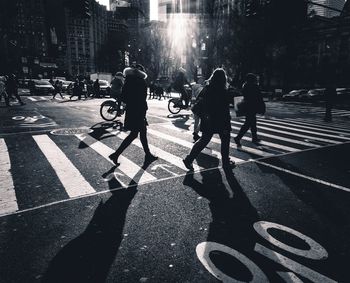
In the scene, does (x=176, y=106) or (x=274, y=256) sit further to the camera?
(x=176, y=106)

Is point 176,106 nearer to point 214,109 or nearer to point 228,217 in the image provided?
point 214,109

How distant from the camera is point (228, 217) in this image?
4.11m

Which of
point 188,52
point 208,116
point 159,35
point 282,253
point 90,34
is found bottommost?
point 282,253

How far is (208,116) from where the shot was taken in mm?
6176

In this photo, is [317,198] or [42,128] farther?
[42,128]

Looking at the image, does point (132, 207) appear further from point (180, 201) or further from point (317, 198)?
point (317, 198)

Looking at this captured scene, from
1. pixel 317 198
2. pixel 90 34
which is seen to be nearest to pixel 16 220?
pixel 317 198

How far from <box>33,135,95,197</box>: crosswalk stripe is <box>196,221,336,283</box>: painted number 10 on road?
95.8 inches

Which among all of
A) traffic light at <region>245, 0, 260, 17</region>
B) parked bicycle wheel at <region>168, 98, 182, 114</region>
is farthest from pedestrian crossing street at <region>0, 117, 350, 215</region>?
traffic light at <region>245, 0, 260, 17</region>

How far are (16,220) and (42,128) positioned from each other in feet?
26.0

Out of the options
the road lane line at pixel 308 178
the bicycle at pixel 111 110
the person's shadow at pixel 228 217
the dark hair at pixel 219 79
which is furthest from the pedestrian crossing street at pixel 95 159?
the bicycle at pixel 111 110

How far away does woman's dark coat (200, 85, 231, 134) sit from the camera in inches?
243

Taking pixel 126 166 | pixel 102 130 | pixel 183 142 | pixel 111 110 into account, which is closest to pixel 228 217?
pixel 126 166

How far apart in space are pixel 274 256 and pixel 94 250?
1862mm
